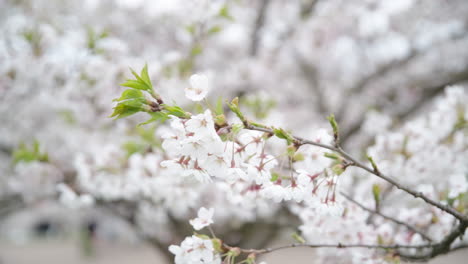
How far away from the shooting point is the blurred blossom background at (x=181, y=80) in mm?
2535

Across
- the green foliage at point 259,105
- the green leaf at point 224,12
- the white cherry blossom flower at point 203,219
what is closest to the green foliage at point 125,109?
the white cherry blossom flower at point 203,219

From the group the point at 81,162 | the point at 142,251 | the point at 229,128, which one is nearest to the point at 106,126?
the point at 81,162

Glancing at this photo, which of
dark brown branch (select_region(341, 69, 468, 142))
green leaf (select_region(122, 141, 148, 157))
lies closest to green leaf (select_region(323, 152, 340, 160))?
green leaf (select_region(122, 141, 148, 157))

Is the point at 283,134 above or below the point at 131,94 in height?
below

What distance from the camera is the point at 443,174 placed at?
2.24m

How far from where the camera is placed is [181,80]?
2.97m

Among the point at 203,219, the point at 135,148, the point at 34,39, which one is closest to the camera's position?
the point at 203,219

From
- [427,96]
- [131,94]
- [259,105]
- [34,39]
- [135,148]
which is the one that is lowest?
[131,94]

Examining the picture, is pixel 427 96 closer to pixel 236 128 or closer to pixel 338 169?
pixel 338 169

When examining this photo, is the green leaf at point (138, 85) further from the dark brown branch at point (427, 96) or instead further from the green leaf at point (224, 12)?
the dark brown branch at point (427, 96)

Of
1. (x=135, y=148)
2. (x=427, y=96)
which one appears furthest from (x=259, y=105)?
(x=427, y=96)

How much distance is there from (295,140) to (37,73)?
2570 millimetres

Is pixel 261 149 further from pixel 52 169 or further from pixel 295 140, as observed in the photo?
pixel 52 169

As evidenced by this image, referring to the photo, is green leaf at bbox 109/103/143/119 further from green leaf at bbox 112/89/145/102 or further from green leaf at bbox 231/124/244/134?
green leaf at bbox 231/124/244/134
